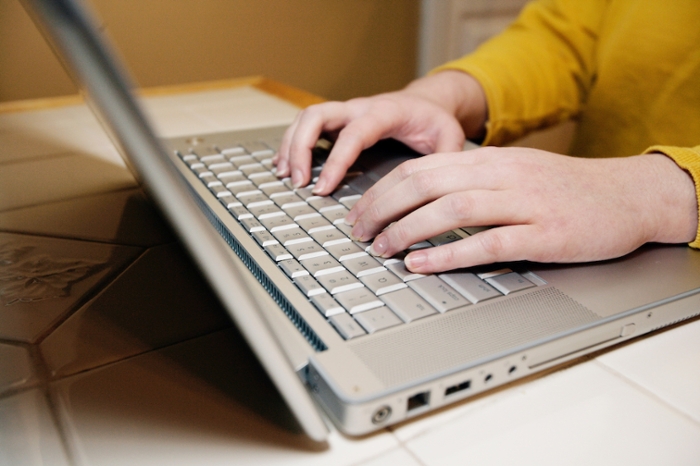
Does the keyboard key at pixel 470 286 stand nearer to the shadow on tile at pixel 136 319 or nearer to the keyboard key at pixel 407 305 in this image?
the keyboard key at pixel 407 305

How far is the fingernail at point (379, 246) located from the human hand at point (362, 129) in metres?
0.15

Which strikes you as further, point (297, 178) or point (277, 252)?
point (297, 178)

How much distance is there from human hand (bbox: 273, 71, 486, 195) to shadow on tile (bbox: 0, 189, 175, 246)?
0.15 meters

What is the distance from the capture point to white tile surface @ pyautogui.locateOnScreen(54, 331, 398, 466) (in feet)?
0.93

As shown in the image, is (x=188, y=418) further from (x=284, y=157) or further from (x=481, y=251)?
(x=284, y=157)

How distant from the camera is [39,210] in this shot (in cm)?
59

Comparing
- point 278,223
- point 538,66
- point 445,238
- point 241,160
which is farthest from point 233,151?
point 538,66

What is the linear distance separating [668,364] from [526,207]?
0.14m

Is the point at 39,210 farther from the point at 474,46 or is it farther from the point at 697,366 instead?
the point at 474,46

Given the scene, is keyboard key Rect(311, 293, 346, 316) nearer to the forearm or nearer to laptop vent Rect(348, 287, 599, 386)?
laptop vent Rect(348, 287, 599, 386)

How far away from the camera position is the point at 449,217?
41cm

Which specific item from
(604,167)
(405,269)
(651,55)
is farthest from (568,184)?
(651,55)

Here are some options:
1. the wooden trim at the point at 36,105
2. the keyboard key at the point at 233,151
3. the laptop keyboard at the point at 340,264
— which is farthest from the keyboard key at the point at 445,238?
the wooden trim at the point at 36,105

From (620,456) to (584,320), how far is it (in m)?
0.09
